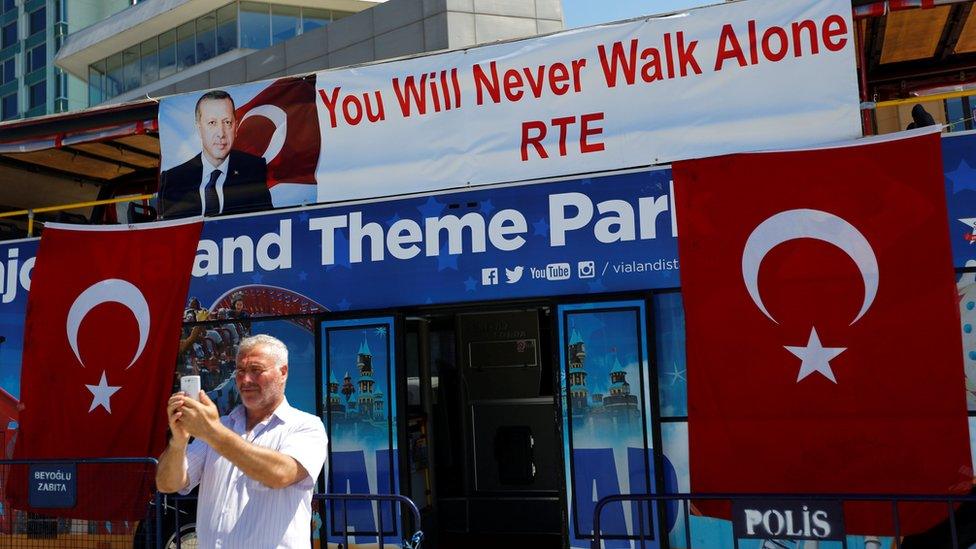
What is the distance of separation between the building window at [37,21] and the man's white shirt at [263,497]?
2369 inches

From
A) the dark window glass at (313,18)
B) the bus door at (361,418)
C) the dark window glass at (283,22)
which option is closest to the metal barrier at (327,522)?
the bus door at (361,418)

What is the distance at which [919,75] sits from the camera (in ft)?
26.5

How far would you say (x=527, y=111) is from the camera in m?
6.89

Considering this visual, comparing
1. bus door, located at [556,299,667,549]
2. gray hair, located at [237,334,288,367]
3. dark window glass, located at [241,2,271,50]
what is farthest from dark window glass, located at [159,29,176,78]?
gray hair, located at [237,334,288,367]

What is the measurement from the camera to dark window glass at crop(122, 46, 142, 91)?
42594mm

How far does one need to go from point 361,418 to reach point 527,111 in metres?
2.84

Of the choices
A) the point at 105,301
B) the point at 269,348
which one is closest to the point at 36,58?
the point at 105,301

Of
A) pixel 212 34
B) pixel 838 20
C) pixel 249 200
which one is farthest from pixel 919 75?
pixel 212 34

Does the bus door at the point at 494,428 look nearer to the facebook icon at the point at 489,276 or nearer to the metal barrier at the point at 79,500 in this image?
the facebook icon at the point at 489,276

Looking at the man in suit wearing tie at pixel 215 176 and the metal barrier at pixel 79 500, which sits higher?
the man in suit wearing tie at pixel 215 176

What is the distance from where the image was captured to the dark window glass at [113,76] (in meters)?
43.5

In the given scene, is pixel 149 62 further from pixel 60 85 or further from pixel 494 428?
pixel 494 428

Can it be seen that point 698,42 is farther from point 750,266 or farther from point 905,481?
point 905,481

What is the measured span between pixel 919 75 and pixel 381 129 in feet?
16.8
